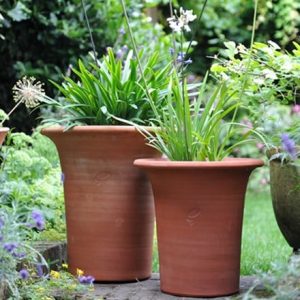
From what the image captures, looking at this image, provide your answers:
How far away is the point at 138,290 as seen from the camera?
123 inches

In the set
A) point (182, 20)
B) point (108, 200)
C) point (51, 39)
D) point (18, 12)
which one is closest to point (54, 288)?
point (108, 200)

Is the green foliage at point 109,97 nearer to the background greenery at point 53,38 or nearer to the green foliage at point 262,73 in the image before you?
the green foliage at point 262,73

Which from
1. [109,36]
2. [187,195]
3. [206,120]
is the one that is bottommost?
[187,195]

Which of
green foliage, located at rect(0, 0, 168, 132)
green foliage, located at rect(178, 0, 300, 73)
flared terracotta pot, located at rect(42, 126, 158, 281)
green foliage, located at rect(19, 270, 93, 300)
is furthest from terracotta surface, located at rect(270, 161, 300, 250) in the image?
green foliage, located at rect(178, 0, 300, 73)

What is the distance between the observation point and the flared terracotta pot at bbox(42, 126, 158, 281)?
3.24 m

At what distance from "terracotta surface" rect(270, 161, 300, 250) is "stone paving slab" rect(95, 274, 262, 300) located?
0.26 meters

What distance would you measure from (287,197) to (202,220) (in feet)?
1.31

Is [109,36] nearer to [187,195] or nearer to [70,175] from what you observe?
[70,175]

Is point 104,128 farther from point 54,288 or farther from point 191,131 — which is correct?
point 54,288

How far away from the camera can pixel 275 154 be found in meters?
3.03

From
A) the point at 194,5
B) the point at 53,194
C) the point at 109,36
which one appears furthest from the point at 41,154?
the point at 194,5

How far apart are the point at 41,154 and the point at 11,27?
139cm

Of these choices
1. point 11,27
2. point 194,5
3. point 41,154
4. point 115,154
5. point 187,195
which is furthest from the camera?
point 194,5

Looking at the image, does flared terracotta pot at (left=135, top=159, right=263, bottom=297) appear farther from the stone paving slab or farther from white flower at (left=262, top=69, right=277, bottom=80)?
white flower at (left=262, top=69, right=277, bottom=80)
